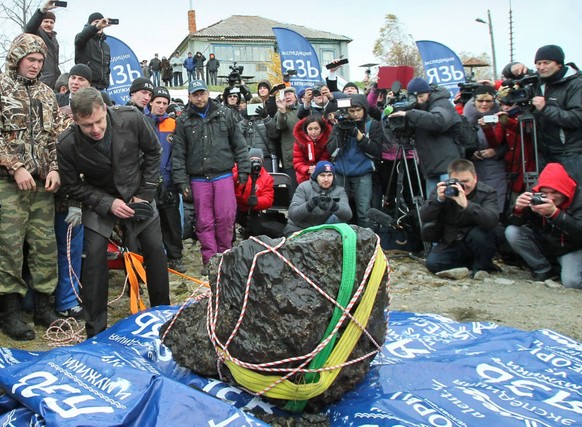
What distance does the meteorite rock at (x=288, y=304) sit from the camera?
2369 mm

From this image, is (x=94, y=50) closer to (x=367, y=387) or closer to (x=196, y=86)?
(x=196, y=86)

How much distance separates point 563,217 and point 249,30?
51.3 metres

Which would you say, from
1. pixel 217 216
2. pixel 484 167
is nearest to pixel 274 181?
pixel 217 216

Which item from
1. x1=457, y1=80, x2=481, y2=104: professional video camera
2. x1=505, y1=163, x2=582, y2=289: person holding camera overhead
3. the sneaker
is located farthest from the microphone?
the sneaker

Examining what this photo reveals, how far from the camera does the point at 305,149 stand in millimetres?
6676

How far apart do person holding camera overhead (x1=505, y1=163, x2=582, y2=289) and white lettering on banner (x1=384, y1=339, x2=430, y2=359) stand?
243 centimetres

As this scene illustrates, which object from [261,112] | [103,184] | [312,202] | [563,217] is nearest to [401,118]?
[312,202]

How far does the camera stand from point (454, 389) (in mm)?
2592

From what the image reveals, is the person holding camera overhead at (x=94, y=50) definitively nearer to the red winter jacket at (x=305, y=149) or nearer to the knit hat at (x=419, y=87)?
the red winter jacket at (x=305, y=149)

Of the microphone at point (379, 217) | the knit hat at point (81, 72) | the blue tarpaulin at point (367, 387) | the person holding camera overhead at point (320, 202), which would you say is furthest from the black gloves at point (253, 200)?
the blue tarpaulin at point (367, 387)

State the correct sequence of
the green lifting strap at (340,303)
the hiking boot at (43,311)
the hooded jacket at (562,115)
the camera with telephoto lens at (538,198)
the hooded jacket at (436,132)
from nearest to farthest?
the green lifting strap at (340,303) < the hiking boot at (43,311) < the camera with telephoto lens at (538,198) < the hooded jacket at (562,115) < the hooded jacket at (436,132)

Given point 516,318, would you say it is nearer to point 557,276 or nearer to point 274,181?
point 557,276

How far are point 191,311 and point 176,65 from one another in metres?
35.2

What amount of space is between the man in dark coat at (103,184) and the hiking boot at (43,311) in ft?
2.24
